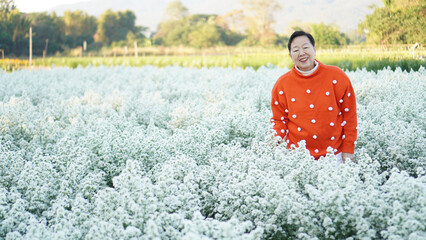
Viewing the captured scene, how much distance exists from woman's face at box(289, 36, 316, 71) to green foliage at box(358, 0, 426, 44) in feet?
22.4

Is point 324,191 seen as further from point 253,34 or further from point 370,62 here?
point 253,34

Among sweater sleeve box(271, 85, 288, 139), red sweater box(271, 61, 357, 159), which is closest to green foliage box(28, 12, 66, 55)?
sweater sleeve box(271, 85, 288, 139)

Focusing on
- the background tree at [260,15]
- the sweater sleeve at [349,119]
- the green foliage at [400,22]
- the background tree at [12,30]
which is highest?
the background tree at [260,15]

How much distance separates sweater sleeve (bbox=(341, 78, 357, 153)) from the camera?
3.46 meters

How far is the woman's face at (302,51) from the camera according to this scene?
3408mm

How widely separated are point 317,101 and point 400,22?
7.07 meters

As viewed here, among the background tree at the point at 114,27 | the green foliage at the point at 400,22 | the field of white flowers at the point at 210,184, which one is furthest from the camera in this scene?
the background tree at the point at 114,27

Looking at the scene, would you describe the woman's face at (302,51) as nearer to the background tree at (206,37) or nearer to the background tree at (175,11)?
the background tree at (206,37)

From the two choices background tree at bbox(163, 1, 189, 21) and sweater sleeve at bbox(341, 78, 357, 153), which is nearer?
sweater sleeve at bbox(341, 78, 357, 153)

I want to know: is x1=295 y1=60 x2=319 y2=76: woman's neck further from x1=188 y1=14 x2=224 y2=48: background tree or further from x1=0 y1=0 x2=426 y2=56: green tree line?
x1=188 y1=14 x2=224 y2=48: background tree

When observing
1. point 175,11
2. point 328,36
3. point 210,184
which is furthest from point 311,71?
point 175,11

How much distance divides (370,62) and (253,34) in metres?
44.8

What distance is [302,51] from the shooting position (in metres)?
3.40

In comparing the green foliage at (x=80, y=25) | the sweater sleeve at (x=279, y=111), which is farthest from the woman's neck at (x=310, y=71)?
the green foliage at (x=80, y=25)
